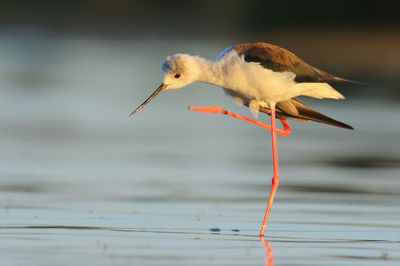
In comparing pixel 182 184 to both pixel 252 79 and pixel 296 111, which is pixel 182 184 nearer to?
pixel 296 111

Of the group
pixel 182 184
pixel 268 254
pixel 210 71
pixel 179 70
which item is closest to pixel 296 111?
pixel 210 71

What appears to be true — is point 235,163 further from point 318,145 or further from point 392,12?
point 392,12

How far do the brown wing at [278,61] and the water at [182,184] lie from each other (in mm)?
1117

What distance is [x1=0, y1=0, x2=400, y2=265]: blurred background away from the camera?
907 centimetres

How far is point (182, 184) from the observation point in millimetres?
10789

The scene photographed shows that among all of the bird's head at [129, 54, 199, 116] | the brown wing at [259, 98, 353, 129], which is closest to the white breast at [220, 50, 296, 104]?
the bird's head at [129, 54, 199, 116]

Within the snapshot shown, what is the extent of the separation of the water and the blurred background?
2cm

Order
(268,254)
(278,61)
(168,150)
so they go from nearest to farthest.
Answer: (268,254), (278,61), (168,150)

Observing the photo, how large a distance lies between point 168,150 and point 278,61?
4.52 m

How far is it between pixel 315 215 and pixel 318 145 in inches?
201

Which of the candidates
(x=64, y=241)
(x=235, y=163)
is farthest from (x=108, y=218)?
(x=235, y=163)

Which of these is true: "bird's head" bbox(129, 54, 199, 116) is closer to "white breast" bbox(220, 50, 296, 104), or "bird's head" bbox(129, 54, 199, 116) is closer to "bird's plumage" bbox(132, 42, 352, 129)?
"bird's plumage" bbox(132, 42, 352, 129)

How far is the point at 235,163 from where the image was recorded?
487 inches

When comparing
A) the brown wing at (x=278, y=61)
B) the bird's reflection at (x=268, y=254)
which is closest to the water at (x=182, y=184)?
the bird's reflection at (x=268, y=254)
